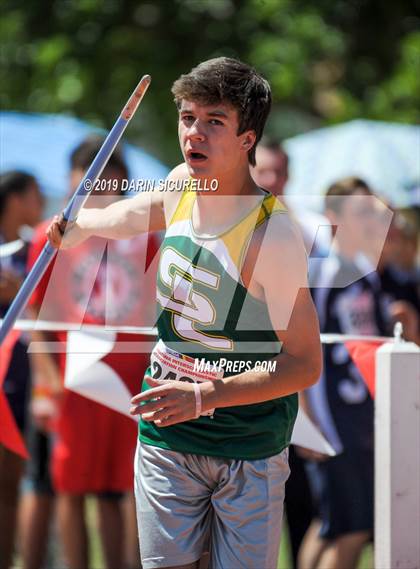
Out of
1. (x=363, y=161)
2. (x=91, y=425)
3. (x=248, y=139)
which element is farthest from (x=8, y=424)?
(x=363, y=161)

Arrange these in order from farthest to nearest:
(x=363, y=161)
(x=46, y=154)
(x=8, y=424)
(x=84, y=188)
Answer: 1. (x=363, y=161)
2. (x=46, y=154)
3. (x=8, y=424)
4. (x=84, y=188)

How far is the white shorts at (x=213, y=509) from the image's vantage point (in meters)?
3.39

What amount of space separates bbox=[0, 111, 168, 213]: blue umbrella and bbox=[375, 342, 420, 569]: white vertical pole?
5.47 metres

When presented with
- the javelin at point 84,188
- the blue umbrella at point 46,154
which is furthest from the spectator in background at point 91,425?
the blue umbrella at point 46,154

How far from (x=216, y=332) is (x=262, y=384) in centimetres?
24

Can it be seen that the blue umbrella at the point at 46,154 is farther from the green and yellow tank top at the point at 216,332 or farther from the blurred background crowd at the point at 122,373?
the green and yellow tank top at the point at 216,332

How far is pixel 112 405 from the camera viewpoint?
477 centimetres

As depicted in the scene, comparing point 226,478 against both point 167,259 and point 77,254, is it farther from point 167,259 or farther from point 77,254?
point 77,254

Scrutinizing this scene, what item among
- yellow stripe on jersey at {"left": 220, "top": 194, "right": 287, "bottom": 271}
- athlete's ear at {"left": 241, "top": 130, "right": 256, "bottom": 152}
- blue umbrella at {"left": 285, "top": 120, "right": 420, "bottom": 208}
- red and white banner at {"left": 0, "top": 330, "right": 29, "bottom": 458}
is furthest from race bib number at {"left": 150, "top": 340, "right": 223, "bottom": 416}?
blue umbrella at {"left": 285, "top": 120, "right": 420, "bottom": 208}

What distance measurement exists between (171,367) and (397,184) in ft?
24.1

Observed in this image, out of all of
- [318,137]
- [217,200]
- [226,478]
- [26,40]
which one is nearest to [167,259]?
[217,200]

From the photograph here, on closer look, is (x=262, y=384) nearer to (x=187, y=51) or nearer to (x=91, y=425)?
(x=91, y=425)

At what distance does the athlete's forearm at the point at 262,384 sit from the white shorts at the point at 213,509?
26cm

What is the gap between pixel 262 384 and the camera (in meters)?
3.27
